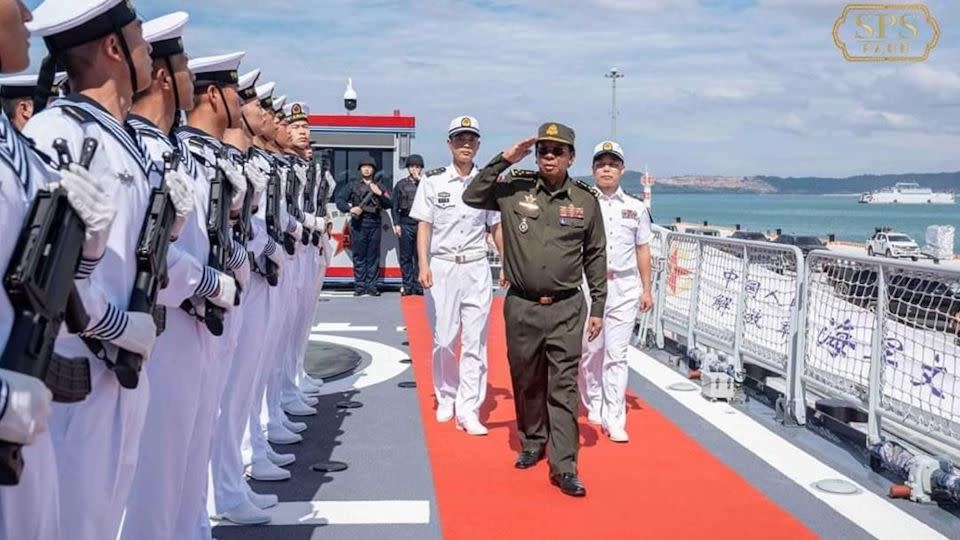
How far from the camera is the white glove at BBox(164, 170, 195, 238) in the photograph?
2535 millimetres

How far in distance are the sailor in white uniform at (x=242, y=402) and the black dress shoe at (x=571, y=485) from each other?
4.83 feet

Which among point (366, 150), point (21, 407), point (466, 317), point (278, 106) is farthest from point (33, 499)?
point (366, 150)

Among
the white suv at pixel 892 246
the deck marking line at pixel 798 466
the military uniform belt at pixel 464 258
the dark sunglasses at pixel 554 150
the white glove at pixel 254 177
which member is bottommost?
the white suv at pixel 892 246

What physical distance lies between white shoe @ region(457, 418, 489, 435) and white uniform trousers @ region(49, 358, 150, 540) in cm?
Answer: 367

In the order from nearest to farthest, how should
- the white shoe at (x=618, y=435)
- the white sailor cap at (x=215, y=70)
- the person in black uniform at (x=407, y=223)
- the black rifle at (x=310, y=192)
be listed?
the white sailor cap at (x=215, y=70) < the white shoe at (x=618, y=435) < the black rifle at (x=310, y=192) < the person in black uniform at (x=407, y=223)

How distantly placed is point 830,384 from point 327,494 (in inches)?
130

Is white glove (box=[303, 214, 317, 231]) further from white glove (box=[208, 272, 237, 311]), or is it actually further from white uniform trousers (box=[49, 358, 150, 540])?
white uniform trousers (box=[49, 358, 150, 540])

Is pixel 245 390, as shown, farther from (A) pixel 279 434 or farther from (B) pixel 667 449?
(B) pixel 667 449

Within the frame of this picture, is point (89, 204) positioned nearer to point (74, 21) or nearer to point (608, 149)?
point (74, 21)

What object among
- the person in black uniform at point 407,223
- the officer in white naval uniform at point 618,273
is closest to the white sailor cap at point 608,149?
the officer in white naval uniform at point 618,273

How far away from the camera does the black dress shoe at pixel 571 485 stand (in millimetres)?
4719

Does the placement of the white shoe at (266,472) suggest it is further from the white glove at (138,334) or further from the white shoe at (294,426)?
the white glove at (138,334)

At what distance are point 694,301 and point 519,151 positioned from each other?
3.74 metres

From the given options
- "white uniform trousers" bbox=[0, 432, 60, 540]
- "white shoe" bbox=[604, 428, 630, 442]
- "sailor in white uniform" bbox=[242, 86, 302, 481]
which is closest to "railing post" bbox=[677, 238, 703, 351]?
"white shoe" bbox=[604, 428, 630, 442]
